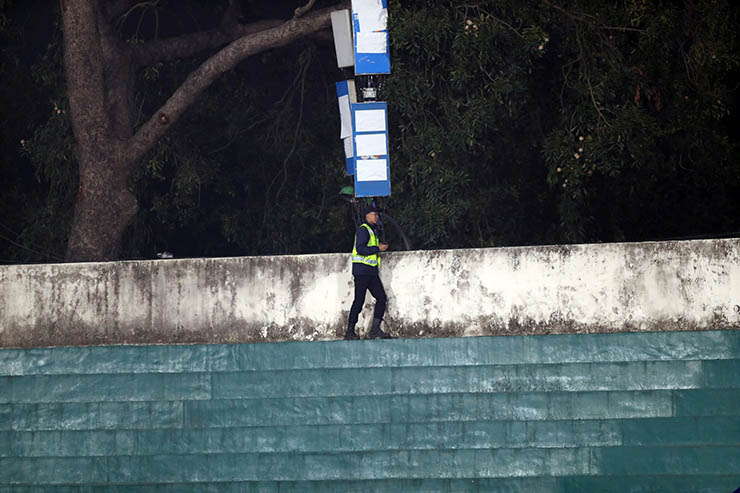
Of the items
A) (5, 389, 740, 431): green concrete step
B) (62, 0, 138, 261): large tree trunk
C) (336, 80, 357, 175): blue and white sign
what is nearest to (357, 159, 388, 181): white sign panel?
(336, 80, 357, 175): blue and white sign

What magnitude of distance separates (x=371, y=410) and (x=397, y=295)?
0.81m

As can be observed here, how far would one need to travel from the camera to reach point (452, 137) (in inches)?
412

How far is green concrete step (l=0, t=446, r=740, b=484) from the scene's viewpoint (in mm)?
6742

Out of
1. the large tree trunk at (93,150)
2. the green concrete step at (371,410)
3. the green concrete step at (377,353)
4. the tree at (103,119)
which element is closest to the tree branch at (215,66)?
the tree at (103,119)

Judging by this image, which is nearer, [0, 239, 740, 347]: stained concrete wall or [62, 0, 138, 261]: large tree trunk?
[0, 239, 740, 347]: stained concrete wall

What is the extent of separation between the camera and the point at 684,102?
35.9ft

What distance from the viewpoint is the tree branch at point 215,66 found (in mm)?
10508

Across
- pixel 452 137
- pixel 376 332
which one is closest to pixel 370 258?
pixel 376 332

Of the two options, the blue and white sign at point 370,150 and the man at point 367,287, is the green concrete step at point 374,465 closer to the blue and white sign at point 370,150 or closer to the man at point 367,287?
the man at point 367,287

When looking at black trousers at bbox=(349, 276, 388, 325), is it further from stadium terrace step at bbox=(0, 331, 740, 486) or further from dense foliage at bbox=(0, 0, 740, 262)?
dense foliage at bbox=(0, 0, 740, 262)

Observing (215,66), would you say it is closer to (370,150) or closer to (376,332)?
(370,150)

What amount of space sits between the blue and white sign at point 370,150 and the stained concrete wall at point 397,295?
1.55 m

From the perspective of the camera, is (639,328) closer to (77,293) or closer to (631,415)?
(631,415)

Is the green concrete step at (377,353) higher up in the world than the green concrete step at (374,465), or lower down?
higher up
